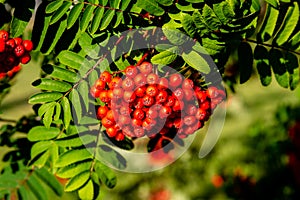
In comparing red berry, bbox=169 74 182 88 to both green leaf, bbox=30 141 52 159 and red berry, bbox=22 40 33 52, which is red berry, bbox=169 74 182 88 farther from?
green leaf, bbox=30 141 52 159

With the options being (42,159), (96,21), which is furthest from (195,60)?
(42,159)

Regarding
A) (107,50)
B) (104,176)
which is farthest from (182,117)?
(104,176)

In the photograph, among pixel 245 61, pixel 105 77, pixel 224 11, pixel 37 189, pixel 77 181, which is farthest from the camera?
pixel 37 189

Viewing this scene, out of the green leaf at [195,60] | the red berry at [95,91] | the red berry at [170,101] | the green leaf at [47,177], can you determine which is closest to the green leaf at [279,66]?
the green leaf at [195,60]

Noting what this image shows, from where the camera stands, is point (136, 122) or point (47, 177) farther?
point (47, 177)

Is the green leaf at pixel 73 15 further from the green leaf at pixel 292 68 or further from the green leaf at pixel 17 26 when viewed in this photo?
the green leaf at pixel 292 68

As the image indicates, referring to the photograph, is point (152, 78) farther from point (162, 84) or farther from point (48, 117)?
point (48, 117)
